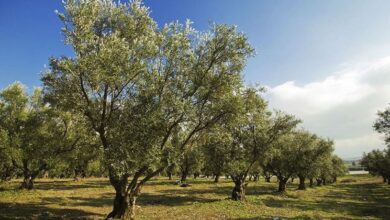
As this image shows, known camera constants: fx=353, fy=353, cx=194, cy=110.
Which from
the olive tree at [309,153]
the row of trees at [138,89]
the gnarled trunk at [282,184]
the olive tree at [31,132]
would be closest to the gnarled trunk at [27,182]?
the olive tree at [31,132]

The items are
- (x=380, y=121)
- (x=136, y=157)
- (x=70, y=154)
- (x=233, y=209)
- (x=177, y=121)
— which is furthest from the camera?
(x=380, y=121)

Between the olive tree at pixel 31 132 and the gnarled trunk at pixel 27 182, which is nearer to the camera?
the olive tree at pixel 31 132

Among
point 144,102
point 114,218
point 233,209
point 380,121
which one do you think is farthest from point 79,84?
point 380,121

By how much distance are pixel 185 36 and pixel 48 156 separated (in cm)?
3328

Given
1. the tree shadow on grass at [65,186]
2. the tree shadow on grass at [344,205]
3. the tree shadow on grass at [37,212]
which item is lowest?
the tree shadow on grass at [344,205]

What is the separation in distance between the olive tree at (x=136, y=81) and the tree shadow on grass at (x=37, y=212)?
5.24 metres

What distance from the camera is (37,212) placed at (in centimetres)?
3741

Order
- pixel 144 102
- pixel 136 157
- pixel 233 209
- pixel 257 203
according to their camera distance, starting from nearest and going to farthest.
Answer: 1. pixel 136 157
2. pixel 144 102
3. pixel 233 209
4. pixel 257 203

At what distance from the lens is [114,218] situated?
3334 cm

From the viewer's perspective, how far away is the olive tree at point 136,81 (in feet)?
98.3

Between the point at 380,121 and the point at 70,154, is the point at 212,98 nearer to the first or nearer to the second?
the point at 70,154

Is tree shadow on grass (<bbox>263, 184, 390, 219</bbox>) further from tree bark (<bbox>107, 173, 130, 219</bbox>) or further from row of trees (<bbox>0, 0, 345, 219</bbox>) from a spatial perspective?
tree bark (<bbox>107, 173, 130, 219</bbox>)

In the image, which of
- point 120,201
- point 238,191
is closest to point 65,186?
point 238,191

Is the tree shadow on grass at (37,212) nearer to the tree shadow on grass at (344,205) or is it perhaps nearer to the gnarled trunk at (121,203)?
the gnarled trunk at (121,203)
